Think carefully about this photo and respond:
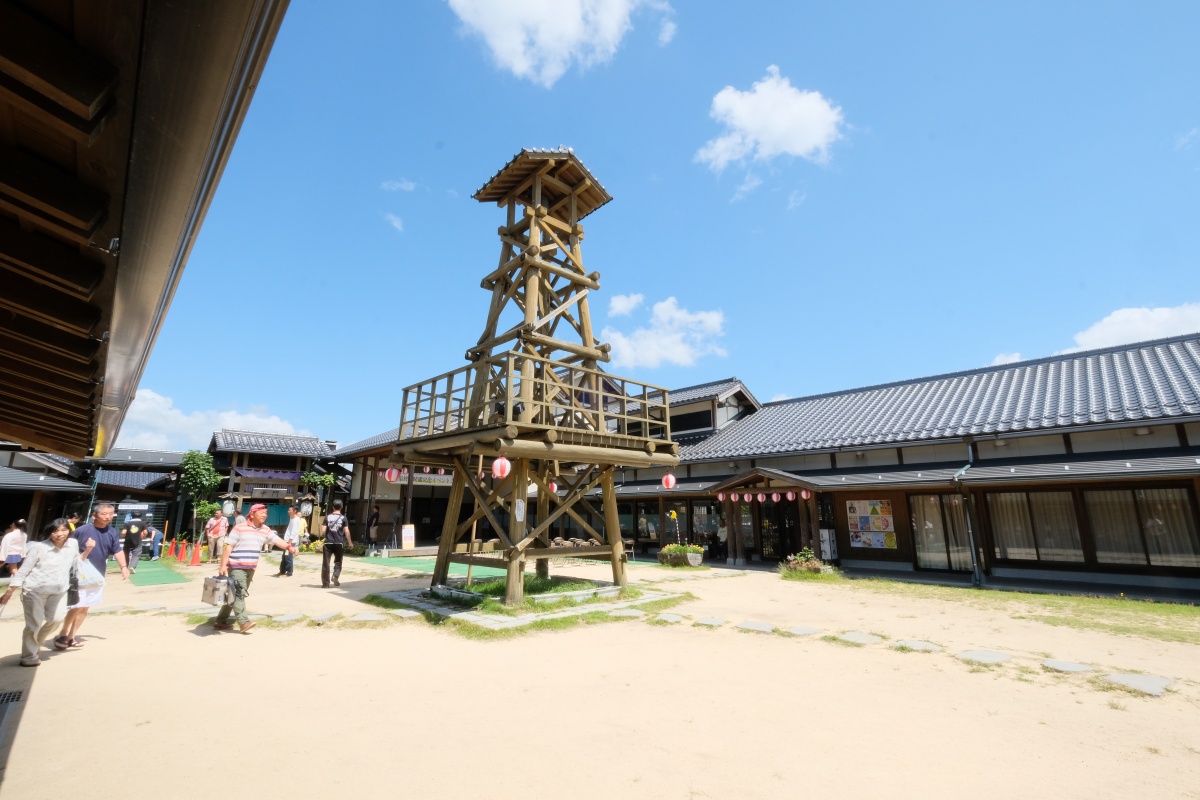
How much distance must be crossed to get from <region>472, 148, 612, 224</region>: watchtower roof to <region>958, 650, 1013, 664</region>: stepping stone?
1137cm

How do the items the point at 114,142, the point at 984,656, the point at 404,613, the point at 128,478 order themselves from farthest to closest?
the point at 128,478, the point at 404,613, the point at 984,656, the point at 114,142

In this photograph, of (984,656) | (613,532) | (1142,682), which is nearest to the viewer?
(1142,682)

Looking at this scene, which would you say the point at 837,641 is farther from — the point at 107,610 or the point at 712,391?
the point at 712,391

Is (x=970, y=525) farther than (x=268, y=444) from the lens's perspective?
No

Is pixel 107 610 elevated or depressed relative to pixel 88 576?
depressed

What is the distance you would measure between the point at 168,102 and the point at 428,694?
18.7 ft

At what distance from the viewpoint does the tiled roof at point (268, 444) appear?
2744 cm

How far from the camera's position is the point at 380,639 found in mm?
8094

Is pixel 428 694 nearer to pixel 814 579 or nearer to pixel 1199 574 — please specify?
pixel 814 579

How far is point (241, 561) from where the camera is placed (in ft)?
27.8

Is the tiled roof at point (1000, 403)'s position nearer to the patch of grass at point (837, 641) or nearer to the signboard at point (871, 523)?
the signboard at point (871, 523)

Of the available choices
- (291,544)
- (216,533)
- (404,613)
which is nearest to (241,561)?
(404,613)

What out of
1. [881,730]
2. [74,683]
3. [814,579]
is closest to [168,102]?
[881,730]

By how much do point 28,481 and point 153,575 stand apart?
5688 millimetres
